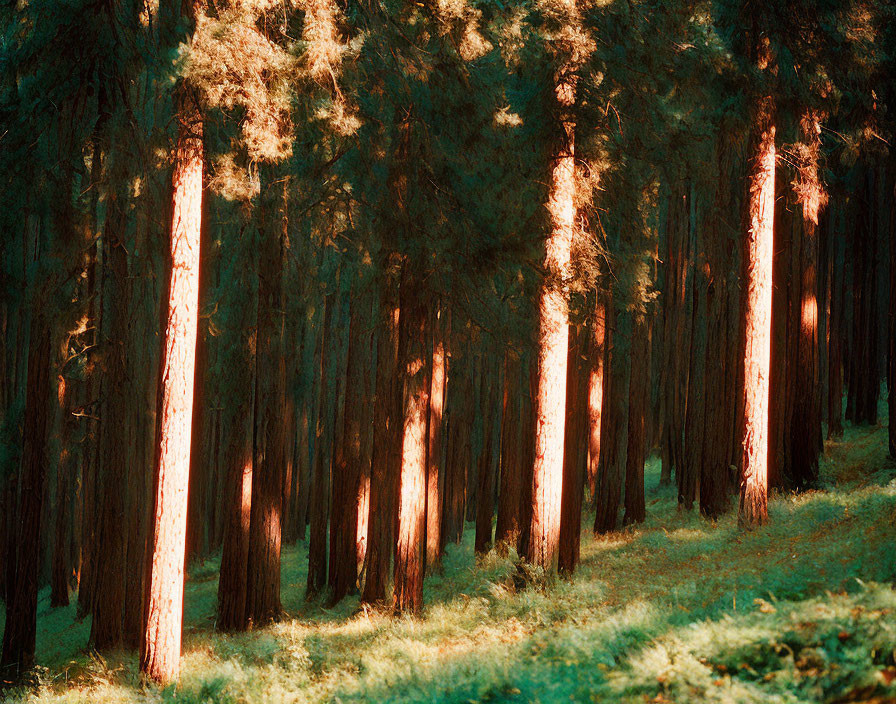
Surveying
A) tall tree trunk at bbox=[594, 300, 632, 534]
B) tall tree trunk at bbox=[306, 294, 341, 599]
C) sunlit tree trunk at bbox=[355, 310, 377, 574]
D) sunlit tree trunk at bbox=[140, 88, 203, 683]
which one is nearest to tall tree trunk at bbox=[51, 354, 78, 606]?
tall tree trunk at bbox=[306, 294, 341, 599]

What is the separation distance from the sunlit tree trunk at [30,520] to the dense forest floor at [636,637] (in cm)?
85

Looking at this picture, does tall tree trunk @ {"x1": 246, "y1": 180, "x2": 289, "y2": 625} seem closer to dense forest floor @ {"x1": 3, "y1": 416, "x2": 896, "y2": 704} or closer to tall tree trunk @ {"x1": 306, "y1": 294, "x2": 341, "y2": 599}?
dense forest floor @ {"x1": 3, "y1": 416, "x2": 896, "y2": 704}

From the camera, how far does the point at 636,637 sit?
676 cm

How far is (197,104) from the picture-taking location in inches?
352

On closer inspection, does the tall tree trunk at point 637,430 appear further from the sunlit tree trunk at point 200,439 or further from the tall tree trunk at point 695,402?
the sunlit tree trunk at point 200,439

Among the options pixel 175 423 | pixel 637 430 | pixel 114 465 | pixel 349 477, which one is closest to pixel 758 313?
pixel 637 430

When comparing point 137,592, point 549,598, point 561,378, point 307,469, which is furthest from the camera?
point 307,469

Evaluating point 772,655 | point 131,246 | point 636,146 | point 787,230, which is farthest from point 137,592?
point 787,230

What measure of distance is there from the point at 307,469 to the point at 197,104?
2146 cm

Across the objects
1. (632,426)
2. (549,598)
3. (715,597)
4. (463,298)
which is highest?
(463,298)

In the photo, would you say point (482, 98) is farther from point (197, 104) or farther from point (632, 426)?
point (632, 426)

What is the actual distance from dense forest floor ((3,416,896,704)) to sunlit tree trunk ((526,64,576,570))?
72cm

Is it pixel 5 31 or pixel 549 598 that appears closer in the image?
pixel 549 598

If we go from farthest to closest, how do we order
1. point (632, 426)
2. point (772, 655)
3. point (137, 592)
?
point (632, 426) → point (137, 592) → point (772, 655)
